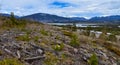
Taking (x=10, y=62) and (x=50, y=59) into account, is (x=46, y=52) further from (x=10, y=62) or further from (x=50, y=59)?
(x=10, y=62)

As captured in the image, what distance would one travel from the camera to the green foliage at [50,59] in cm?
777

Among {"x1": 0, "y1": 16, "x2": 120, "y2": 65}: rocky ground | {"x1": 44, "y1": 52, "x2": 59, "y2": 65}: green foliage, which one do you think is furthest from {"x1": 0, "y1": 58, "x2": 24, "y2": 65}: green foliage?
{"x1": 44, "y1": 52, "x2": 59, "y2": 65}: green foliage

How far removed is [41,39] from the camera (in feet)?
32.5

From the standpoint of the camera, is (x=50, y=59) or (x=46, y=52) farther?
(x=46, y=52)

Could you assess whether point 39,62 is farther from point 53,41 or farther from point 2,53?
point 53,41

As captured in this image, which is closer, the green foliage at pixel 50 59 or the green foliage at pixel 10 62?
the green foliage at pixel 10 62

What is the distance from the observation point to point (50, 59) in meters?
7.98

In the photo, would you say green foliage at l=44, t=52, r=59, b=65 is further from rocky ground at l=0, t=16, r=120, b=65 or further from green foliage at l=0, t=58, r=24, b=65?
green foliage at l=0, t=58, r=24, b=65

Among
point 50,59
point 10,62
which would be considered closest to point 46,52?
point 50,59

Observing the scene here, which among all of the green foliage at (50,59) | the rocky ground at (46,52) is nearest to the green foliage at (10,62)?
the rocky ground at (46,52)

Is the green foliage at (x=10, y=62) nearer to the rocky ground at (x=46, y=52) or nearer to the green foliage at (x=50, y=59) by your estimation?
the rocky ground at (x=46, y=52)

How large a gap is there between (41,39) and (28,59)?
2359 millimetres

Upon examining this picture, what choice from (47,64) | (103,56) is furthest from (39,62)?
(103,56)

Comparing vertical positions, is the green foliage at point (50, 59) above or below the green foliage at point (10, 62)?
below
